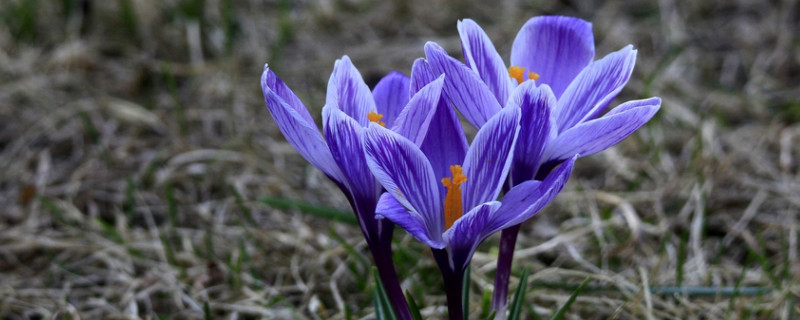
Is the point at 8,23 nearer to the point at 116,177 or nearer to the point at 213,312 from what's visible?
the point at 116,177

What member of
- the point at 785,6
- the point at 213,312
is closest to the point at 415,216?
the point at 213,312

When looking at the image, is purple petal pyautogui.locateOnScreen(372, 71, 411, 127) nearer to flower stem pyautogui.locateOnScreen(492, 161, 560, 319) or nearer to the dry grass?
flower stem pyautogui.locateOnScreen(492, 161, 560, 319)

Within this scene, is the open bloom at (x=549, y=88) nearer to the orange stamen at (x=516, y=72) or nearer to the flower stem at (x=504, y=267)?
the orange stamen at (x=516, y=72)

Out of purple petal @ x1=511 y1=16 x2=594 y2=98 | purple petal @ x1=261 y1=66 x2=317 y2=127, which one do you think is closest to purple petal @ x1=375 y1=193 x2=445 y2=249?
purple petal @ x1=261 y1=66 x2=317 y2=127

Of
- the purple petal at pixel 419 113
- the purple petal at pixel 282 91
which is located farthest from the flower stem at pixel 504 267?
the purple petal at pixel 282 91

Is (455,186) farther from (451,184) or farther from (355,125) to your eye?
(355,125)
